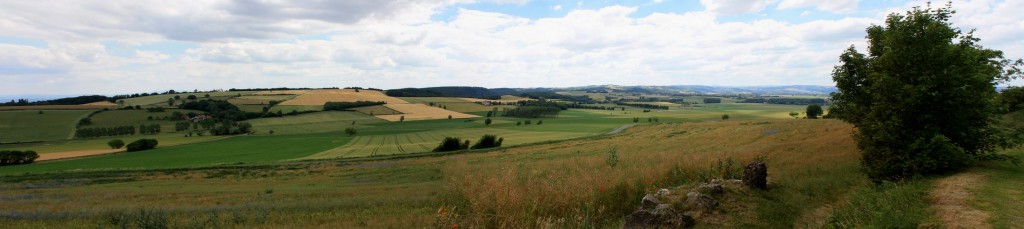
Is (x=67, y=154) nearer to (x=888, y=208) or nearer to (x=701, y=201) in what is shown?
(x=701, y=201)

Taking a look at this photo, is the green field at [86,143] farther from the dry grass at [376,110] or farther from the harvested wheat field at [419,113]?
the dry grass at [376,110]

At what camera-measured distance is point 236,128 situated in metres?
103

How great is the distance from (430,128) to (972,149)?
309 feet

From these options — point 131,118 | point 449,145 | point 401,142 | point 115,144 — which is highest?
point 131,118

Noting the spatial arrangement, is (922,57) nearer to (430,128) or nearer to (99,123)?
(430,128)

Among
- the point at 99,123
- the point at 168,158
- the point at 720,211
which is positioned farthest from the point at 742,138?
the point at 99,123

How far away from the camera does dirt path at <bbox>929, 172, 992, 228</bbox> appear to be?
820 cm

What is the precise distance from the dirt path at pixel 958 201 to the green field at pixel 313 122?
10148 centimetres

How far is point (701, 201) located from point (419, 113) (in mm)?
129003

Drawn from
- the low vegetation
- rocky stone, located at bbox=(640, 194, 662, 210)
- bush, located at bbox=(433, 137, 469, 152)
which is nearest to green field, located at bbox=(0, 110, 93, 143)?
the low vegetation

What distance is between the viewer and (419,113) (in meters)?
136

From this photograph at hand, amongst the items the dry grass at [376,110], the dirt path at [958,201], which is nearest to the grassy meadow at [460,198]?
the dirt path at [958,201]

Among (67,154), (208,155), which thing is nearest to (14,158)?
(67,154)

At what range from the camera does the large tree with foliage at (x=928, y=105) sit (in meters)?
13.0
